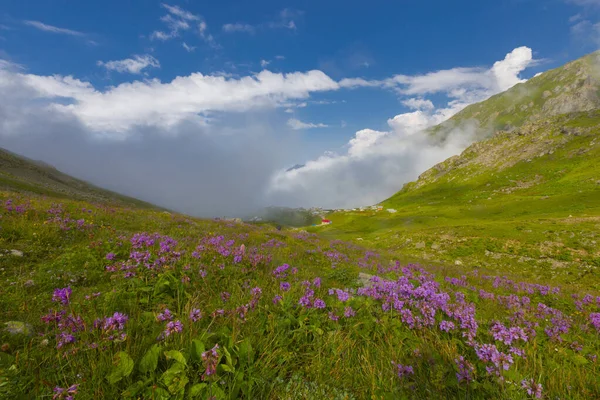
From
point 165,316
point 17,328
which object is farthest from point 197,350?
point 17,328

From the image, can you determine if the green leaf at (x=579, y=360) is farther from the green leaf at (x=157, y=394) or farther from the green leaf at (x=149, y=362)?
the green leaf at (x=149, y=362)

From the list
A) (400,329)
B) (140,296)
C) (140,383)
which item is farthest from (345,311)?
(140,296)

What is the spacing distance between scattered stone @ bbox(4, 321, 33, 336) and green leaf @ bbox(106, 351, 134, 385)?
68.6 inches

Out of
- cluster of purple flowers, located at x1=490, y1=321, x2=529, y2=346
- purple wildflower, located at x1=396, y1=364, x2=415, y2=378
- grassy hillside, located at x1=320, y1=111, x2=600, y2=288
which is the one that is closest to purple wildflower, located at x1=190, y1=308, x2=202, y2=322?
purple wildflower, located at x1=396, y1=364, x2=415, y2=378

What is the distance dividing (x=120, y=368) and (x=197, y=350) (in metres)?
0.68

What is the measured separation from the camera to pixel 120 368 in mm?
2426

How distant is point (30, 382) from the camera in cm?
226

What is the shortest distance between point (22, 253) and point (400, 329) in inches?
350

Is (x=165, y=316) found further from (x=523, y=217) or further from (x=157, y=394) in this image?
(x=523, y=217)

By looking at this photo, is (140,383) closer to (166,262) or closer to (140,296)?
(140,296)

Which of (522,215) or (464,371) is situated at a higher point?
(522,215)

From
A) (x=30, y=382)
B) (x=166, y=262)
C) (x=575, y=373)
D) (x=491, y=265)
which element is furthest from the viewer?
(x=491, y=265)

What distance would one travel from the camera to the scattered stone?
A: 3266mm

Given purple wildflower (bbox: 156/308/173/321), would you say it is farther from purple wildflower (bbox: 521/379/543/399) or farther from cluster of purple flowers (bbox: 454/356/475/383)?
purple wildflower (bbox: 521/379/543/399)
